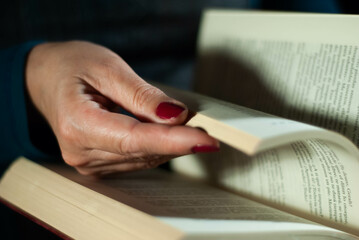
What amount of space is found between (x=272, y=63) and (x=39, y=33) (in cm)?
55

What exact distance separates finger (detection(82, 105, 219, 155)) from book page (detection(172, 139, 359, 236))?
0.47 ft

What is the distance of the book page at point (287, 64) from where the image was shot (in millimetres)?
481

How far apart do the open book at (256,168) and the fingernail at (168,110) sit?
0.06 ft

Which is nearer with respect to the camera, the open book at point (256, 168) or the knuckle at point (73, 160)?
the open book at point (256, 168)

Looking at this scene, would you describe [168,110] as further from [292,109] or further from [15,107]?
[15,107]

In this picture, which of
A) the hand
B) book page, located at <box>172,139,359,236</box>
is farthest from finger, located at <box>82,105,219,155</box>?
book page, located at <box>172,139,359,236</box>

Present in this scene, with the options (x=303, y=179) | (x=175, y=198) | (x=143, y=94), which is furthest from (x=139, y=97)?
(x=303, y=179)

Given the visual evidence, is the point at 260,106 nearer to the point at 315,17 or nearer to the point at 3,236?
the point at 315,17

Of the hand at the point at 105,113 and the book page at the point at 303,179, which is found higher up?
the hand at the point at 105,113

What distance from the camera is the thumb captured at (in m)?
0.40

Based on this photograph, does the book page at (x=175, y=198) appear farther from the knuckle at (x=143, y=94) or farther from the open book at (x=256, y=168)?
the knuckle at (x=143, y=94)

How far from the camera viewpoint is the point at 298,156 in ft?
1.54

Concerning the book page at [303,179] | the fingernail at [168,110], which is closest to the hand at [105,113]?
the fingernail at [168,110]

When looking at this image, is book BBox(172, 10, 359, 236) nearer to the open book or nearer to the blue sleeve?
the open book
